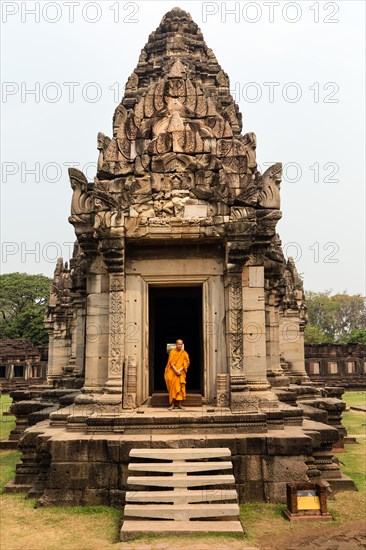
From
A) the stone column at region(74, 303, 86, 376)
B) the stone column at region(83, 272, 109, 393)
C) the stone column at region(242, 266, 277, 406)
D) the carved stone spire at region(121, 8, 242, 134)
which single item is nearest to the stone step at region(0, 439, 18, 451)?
the stone column at region(74, 303, 86, 376)

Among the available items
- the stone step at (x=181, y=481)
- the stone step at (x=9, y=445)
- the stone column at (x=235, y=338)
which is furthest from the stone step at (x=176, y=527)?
the stone step at (x=9, y=445)

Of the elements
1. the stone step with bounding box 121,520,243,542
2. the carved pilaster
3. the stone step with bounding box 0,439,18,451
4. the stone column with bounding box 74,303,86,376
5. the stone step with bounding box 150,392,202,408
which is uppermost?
the stone column with bounding box 74,303,86,376

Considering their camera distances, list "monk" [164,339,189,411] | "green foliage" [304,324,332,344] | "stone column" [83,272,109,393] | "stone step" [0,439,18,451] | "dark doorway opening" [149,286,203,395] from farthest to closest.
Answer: "green foliage" [304,324,332,344] < "dark doorway opening" [149,286,203,395] < "stone step" [0,439,18,451] < "stone column" [83,272,109,393] < "monk" [164,339,189,411]

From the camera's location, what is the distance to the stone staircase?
6.09 meters

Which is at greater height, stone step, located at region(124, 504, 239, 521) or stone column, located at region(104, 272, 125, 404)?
stone column, located at region(104, 272, 125, 404)

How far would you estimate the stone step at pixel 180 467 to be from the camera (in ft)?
22.8

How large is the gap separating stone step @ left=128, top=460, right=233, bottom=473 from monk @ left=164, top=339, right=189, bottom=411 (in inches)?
68.2

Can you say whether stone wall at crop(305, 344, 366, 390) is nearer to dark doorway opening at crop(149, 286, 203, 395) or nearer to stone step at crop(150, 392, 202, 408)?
dark doorway opening at crop(149, 286, 203, 395)

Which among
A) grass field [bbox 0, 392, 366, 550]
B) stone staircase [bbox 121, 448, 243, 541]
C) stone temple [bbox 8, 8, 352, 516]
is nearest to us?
grass field [bbox 0, 392, 366, 550]

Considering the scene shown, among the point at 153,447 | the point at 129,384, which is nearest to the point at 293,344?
the point at 129,384

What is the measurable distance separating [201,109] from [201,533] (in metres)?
7.44

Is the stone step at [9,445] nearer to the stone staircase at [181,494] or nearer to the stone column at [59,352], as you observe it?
the stone staircase at [181,494]

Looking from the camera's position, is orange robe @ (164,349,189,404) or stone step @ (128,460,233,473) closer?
stone step @ (128,460,233,473)

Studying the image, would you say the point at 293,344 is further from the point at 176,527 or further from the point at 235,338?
the point at 176,527
